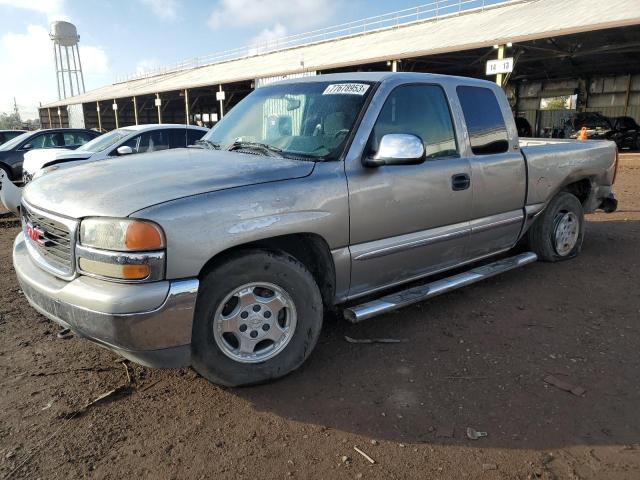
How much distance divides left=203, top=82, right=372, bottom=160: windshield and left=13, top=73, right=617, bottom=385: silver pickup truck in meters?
0.01

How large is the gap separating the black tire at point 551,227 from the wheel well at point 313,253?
293 centimetres

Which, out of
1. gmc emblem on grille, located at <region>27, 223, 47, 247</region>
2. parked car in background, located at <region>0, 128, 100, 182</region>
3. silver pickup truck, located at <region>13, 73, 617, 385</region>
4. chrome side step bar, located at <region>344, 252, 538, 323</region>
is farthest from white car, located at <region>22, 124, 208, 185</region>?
chrome side step bar, located at <region>344, 252, 538, 323</region>

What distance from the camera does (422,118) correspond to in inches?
147

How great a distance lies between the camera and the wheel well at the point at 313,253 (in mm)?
3020

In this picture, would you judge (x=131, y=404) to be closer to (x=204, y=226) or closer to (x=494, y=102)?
(x=204, y=226)

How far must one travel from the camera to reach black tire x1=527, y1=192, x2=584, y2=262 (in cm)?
512

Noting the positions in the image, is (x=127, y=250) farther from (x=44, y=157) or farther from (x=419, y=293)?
(x=44, y=157)

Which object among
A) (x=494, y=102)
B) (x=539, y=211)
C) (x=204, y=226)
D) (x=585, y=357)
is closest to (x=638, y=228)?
(x=539, y=211)

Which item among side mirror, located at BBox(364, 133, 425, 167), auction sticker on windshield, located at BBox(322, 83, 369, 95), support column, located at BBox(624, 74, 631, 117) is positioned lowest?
side mirror, located at BBox(364, 133, 425, 167)

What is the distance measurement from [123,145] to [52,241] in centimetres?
590

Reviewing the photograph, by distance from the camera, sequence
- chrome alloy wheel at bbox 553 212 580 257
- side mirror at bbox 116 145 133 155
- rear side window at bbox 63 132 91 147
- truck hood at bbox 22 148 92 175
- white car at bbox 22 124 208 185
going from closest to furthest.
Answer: chrome alloy wheel at bbox 553 212 580 257
truck hood at bbox 22 148 92 175
white car at bbox 22 124 208 185
side mirror at bbox 116 145 133 155
rear side window at bbox 63 132 91 147

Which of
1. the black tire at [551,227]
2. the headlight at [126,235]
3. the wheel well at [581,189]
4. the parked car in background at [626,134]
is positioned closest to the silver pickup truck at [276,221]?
the headlight at [126,235]

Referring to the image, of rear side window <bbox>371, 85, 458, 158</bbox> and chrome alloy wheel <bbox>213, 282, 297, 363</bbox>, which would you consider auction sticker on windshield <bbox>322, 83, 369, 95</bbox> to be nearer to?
rear side window <bbox>371, 85, 458, 158</bbox>

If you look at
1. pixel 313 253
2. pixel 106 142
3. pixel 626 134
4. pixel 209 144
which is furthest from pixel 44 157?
pixel 626 134
